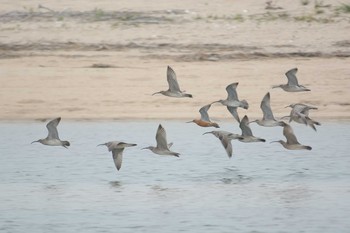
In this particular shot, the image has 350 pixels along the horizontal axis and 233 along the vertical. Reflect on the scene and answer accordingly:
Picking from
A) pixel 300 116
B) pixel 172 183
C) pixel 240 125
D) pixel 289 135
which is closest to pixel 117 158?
pixel 172 183

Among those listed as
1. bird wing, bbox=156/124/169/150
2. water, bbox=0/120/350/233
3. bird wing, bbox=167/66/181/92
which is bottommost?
water, bbox=0/120/350/233

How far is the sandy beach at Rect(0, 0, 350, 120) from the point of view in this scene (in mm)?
20000

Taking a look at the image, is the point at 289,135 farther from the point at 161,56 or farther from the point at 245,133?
the point at 161,56

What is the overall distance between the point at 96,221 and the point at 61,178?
261cm

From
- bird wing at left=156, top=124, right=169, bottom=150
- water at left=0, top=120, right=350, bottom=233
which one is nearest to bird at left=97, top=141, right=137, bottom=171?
water at left=0, top=120, right=350, bottom=233

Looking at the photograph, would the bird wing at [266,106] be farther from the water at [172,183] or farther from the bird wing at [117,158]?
the bird wing at [117,158]

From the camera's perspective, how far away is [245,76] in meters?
20.5

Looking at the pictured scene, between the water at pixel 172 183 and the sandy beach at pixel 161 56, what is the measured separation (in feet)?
1.56

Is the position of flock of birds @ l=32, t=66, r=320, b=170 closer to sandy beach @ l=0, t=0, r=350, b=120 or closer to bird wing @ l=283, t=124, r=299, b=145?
bird wing @ l=283, t=124, r=299, b=145

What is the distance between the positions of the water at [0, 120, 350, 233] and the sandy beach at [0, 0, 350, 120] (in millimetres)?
475

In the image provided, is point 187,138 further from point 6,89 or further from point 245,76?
point 6,89

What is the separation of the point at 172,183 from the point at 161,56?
571 centimetres

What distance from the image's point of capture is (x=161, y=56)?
21.3 m

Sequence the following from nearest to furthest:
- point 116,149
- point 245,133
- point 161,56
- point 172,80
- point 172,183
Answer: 1. point 172,80
2. point 116,149
3. point 245,133
4. point 172,183
5. point 161,56
